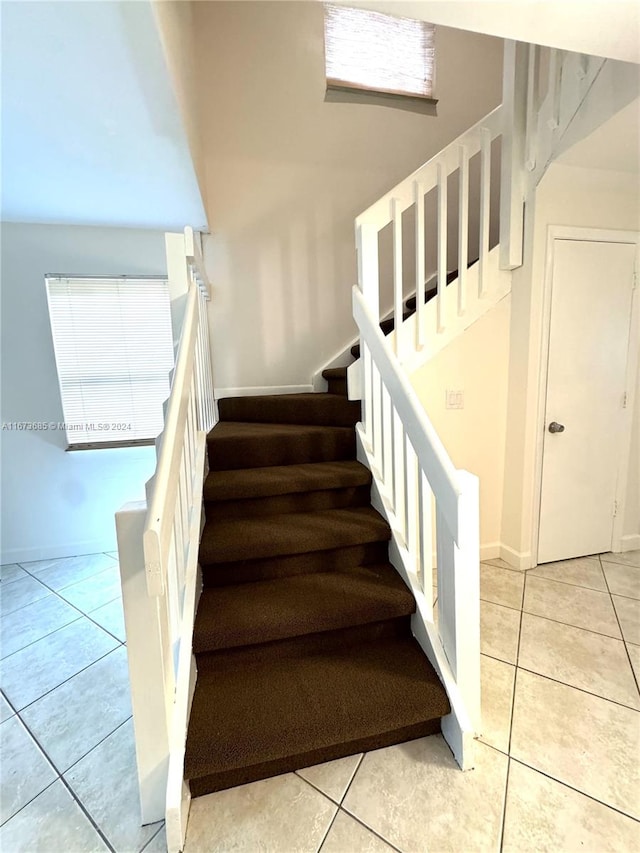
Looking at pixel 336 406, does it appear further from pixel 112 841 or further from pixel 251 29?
pixel 251 29

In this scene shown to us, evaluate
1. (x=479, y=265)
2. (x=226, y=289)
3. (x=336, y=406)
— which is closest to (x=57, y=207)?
(x=226, y=289)

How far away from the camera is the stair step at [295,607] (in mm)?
1377

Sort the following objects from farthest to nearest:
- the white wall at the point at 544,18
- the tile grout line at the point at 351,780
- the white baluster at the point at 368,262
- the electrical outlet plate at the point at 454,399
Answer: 1. the electrical outlet plate at the point at 454,399
2. the white baluster at the point at 368,262
3. the tile grout line at the point at 351,780
4. the white wall at the point at 544,18

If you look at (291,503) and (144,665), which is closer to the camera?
(144,665)

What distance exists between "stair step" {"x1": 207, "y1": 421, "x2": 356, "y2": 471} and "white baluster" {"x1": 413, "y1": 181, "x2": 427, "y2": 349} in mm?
683

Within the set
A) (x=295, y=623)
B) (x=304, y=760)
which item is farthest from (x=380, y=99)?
(x=304, y=760)

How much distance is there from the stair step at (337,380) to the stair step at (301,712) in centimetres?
164

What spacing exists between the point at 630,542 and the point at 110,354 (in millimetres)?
3940

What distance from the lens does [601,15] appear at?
1079 millimetres

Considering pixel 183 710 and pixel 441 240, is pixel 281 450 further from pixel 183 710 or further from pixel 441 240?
pixel 441 240

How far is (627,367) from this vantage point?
7.88ft

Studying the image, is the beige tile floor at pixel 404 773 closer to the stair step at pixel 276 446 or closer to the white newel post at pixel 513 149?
the stair step at pixel 276 446

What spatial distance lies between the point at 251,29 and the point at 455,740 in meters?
4.16

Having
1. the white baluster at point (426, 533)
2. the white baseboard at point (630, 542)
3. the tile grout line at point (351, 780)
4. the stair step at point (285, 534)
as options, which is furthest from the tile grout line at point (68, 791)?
the white baseboard at point (630, 542)
